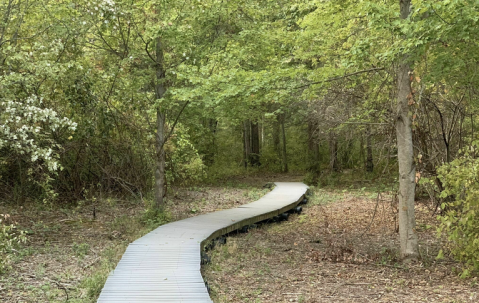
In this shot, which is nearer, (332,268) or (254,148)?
(332,268)

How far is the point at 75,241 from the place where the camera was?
841cm

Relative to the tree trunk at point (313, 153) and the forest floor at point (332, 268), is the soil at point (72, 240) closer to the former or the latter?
the forest floor at point (332, 268)

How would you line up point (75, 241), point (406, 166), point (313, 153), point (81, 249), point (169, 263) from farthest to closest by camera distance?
1. point (313, 153)
2. point (75, 241)
3. point (81, 249)
4. point (406, 166)
5. point (169, 263)

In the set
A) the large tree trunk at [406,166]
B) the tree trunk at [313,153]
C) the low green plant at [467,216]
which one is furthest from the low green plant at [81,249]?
the tree trunk at [313,153]

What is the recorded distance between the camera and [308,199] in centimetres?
1605

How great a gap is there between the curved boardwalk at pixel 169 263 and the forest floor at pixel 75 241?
1.21ft

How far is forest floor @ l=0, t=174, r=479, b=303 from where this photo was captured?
228 inches

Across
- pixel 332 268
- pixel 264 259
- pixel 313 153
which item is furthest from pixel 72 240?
pixel 313 153

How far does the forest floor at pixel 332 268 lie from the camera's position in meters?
5.86

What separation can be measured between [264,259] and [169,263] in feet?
7.23

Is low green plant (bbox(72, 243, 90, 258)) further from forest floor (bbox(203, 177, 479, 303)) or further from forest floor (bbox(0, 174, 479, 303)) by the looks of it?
forest floor (bbox(203, 177, 479, 303))

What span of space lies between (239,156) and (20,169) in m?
19.6

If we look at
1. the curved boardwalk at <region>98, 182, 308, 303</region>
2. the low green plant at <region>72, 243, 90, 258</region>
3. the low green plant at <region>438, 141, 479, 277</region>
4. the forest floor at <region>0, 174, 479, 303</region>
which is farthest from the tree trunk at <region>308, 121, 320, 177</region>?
the low green plant at <region>72, 243, 90, 258</region>

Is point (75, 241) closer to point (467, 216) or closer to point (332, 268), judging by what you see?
point (332, 268)
